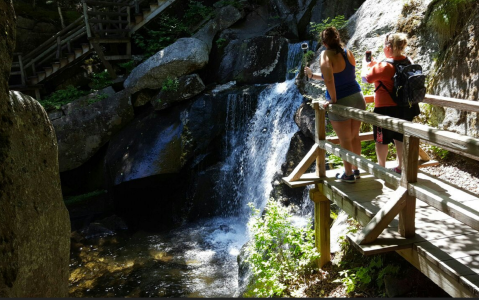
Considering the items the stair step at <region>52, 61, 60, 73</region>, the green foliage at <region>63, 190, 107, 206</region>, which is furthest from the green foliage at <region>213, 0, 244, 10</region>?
the green foliage at <region>63, 190, 107, 206</region>

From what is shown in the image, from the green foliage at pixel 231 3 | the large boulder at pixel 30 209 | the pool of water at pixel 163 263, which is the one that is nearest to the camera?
the large boulder at pixel 30 209

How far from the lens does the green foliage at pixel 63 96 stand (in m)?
13.9

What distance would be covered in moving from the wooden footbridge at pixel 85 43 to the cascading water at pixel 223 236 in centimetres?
612

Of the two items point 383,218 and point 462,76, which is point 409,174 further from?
point 462,76

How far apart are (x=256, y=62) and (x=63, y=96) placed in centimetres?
714

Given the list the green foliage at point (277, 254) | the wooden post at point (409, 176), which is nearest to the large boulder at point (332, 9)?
the green foliage at point (277, 254)

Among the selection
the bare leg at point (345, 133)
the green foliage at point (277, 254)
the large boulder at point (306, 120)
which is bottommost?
the green foliage at point (277, 254)

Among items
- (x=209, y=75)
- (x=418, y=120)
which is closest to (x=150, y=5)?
(x=209, y=75)

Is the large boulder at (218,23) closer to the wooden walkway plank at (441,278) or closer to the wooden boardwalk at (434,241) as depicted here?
the wooden boardwalk at (434,241)

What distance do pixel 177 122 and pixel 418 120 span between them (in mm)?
7628

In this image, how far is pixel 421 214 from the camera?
4395 mm

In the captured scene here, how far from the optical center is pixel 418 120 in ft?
23.4

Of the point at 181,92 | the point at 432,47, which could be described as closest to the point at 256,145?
the point at 181,92

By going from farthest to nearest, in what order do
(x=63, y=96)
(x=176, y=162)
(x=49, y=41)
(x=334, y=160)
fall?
(x=49, y=41), (x=63, y=96), (x=176, y=162), (x=334, y=160)
